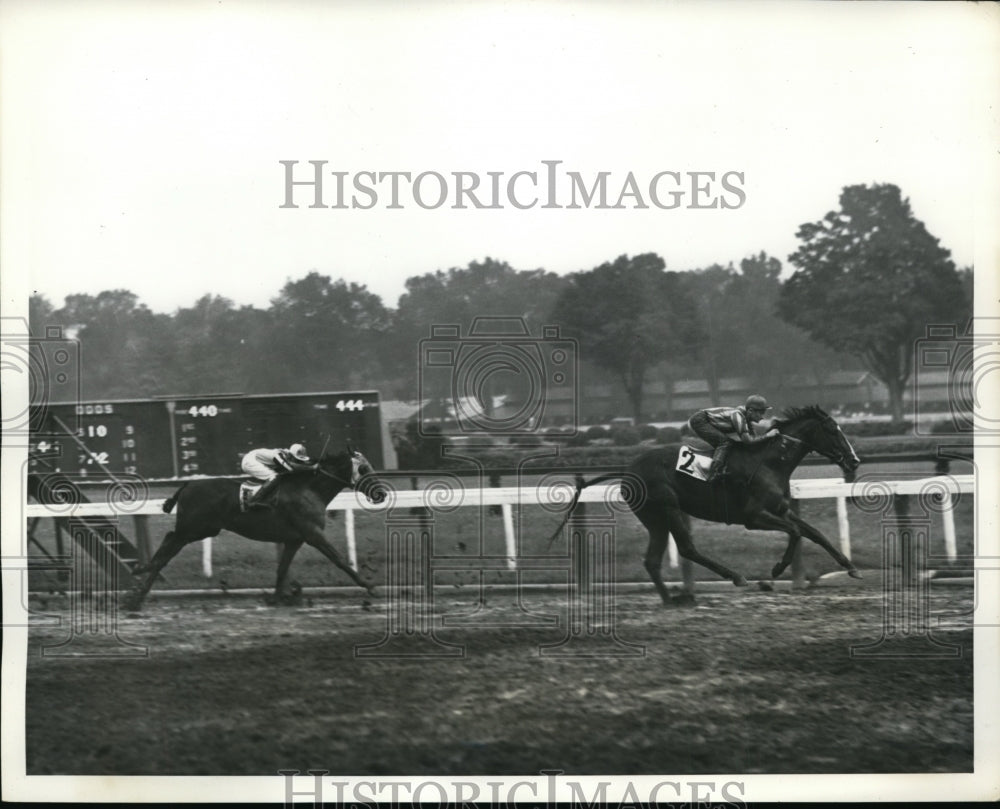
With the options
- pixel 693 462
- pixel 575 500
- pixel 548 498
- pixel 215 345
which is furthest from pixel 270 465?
pixel 693 462

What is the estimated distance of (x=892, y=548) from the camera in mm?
5508

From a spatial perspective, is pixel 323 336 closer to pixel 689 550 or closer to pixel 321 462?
pixel 321 462

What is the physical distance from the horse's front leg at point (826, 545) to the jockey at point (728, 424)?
47 centimetres

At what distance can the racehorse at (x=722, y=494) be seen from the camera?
555 cm

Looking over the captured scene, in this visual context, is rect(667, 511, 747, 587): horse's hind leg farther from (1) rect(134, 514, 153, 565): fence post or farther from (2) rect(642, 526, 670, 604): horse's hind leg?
(1) rect(134, 514, 153, 565): fence post

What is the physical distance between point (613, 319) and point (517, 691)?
197cm

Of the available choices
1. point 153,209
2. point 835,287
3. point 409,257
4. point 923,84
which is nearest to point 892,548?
point 835,287

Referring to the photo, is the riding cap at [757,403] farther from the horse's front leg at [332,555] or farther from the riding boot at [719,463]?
the horse's front leg at [332,555]

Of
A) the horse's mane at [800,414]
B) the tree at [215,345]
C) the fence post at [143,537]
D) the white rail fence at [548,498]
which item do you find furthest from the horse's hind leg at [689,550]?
the fence post at [143,537]

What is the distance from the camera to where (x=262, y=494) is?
5.63 metres

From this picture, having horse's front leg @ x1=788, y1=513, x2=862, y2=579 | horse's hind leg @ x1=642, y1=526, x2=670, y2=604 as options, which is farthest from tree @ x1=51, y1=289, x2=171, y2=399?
horse's front leg @ x1=788, y1=513, x2=862, y2=579

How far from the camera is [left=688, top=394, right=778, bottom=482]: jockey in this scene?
5527 millimetres

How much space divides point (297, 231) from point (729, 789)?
11.7ft

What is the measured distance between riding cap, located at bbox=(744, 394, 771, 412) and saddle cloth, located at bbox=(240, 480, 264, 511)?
2.63 meters
